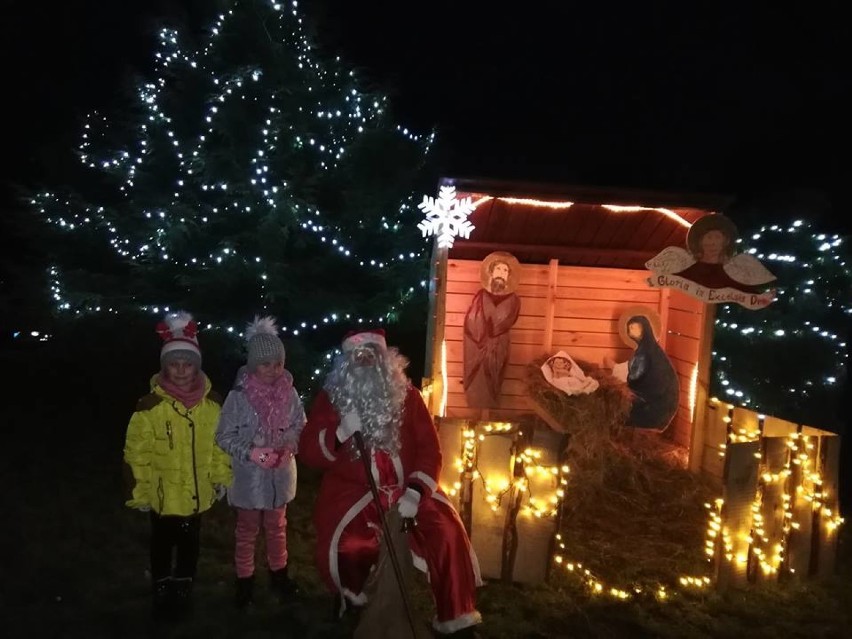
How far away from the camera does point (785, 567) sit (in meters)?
4.86

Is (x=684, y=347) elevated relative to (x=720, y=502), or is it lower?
elevated

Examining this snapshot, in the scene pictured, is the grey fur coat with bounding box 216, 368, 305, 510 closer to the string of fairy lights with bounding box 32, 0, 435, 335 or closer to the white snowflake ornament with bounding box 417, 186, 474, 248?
the white snowflake ornament with bounding box 417, 186, 474, 248

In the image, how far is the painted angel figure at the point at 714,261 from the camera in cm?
569

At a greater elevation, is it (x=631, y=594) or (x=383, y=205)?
(x=383, y=205)

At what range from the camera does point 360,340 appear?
13.3 ft

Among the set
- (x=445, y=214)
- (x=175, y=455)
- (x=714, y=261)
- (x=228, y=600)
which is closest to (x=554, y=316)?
(x=714, y=261)

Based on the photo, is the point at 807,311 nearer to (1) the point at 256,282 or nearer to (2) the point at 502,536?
(2) the point at 502,536

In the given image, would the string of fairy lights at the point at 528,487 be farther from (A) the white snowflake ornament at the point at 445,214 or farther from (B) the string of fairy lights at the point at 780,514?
(A) the white snowflake ornament at the point at 445,214

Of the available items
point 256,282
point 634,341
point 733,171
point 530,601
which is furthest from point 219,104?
point 733,171

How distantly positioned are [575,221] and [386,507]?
3.86 meters

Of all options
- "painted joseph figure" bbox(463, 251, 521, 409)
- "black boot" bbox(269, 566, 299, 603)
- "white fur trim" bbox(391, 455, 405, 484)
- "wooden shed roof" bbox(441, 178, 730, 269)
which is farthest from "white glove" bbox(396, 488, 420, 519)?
"painted joseph figure" bbox(463, 251, 521, 409)

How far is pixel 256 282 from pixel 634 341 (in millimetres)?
4722

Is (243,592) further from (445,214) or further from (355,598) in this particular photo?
Answer: (445,214)

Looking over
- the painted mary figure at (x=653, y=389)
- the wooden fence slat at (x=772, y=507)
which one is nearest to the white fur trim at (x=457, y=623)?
the wooden fence slat at (x=772, y=507)
